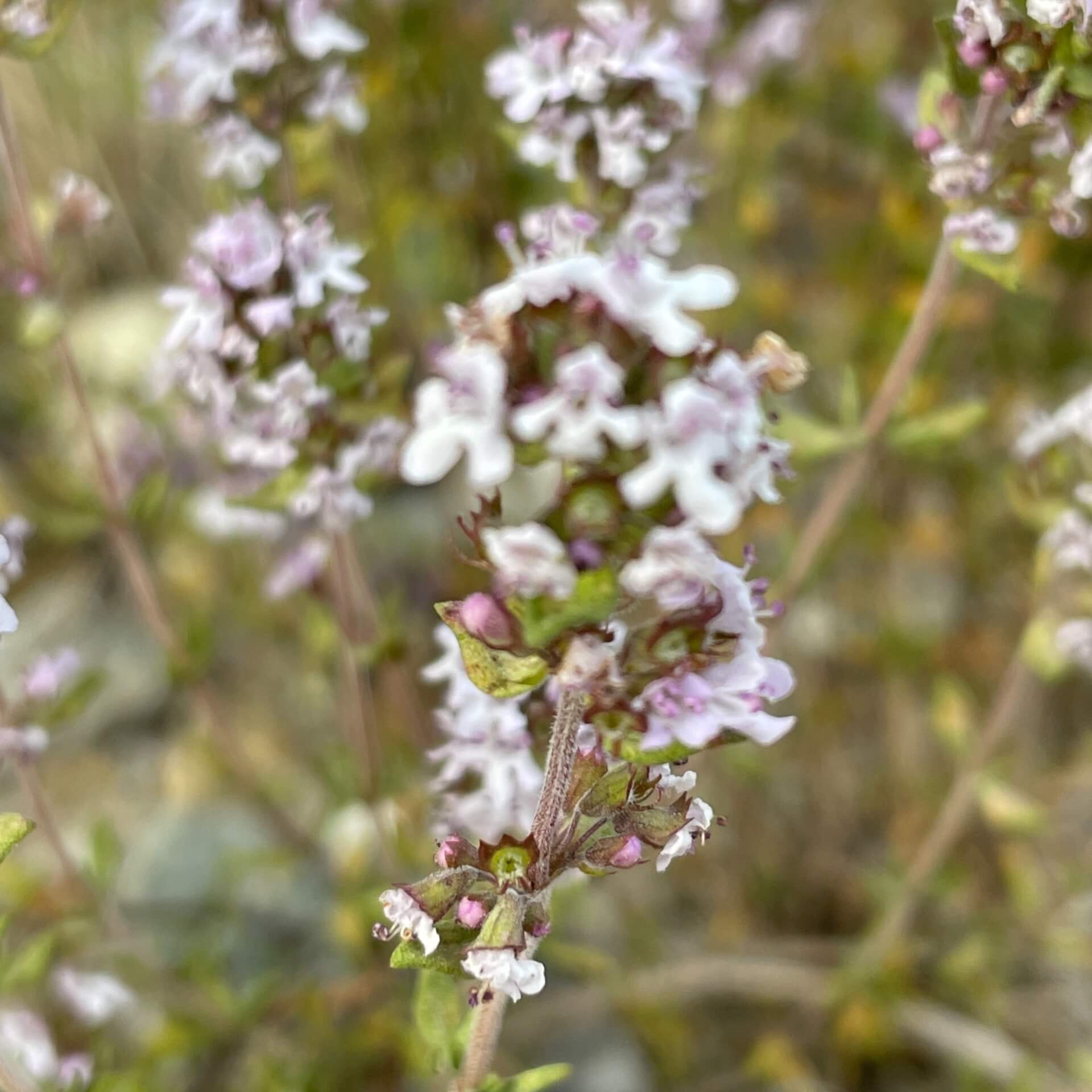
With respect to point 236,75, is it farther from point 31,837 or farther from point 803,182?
point 31,837

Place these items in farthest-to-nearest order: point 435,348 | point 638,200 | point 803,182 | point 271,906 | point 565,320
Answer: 1. point 803,182
2. point 271,906
3. point 435,348
4. point 638,200
5. point 565,320

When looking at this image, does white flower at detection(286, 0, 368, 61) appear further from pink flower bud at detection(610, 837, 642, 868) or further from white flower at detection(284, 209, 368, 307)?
pink flower bud at detection(610, 837, 642, 868)

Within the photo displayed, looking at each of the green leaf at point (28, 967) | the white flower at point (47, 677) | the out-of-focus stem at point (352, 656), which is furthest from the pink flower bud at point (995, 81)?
the green leaf at point (28, 967)

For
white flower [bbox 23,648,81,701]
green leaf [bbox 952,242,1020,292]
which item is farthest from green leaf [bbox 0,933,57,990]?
green leaf [bbox 952,242,1020,292]

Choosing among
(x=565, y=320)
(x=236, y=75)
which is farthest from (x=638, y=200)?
(x=565, y=320)

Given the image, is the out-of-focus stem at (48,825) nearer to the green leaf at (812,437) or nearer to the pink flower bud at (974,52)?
the green leaf at (812,437)
